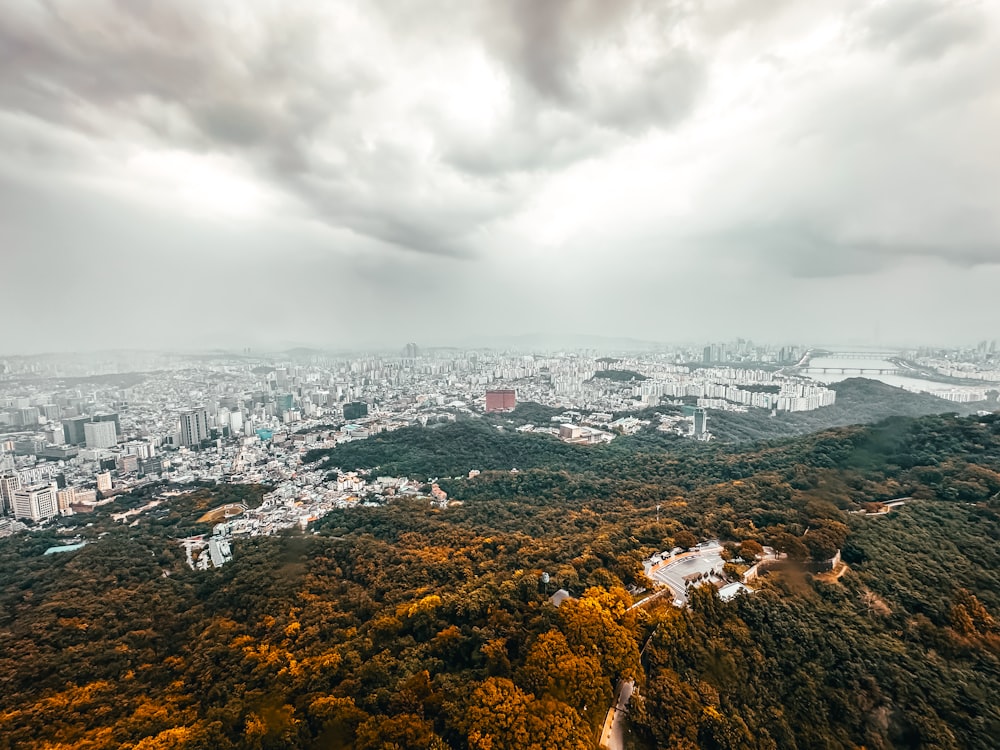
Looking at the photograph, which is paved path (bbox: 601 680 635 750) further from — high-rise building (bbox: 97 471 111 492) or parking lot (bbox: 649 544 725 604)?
high-rise building (bbox: 97 471 111 492)

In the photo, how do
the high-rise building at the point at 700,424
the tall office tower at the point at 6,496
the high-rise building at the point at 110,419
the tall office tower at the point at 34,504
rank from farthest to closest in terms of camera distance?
the high-rise building at the point at 110,419, the high-rise building at the point at 700,424, the tall office tower at the point at 6,496, the tall office tower at the point at 34,504

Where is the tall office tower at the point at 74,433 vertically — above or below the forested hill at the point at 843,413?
below

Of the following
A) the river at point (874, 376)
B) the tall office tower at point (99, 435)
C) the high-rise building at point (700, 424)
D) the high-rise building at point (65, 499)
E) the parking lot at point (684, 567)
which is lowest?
the high-rise building at point (65, 499)

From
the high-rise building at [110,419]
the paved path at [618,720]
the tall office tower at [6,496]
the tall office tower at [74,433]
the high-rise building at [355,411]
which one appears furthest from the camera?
the high-rise building at [355,411]

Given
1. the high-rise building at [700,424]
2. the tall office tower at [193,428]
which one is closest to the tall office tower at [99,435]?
the tall office tower at [193,428]

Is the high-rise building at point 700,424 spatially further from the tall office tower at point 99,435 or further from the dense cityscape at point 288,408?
the tall office tower at point 99,435

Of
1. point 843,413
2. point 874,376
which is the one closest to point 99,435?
point 843,413

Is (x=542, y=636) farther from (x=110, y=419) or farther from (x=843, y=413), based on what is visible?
(x=843, y=413)

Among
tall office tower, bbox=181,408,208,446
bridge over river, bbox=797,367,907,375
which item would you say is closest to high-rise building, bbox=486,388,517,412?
tall office tower, bbox=181,408,208,446

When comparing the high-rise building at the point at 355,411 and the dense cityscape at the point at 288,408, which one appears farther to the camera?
the high-rise building at the point at 355,411
